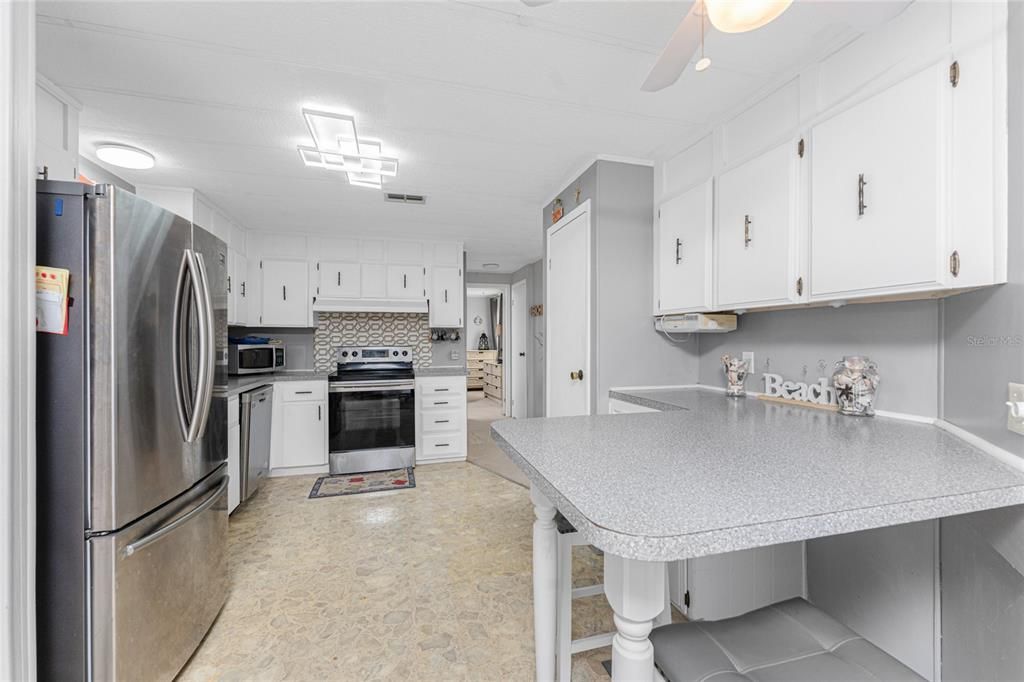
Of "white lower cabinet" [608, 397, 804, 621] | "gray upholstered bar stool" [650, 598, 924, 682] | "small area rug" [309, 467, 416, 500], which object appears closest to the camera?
"gray upholstered bar stool" [650, 598, 924, 682]

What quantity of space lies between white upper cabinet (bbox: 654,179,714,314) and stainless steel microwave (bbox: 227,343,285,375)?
3296 mm

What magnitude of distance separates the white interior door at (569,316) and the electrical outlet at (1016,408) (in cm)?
167

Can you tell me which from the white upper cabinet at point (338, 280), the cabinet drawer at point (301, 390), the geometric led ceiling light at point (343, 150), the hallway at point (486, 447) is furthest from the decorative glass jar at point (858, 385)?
the white upper cabinet at point (338, 280)

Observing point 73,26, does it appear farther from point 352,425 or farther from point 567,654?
point 352,425

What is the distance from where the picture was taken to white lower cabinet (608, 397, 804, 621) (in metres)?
1.67

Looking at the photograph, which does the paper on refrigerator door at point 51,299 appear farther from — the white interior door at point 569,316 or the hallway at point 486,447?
the hallway at point 486,447

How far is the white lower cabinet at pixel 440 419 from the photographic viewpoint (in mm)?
4102

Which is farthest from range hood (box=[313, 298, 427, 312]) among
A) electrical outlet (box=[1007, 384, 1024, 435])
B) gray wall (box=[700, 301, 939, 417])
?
electrical outlet (box=[1007, 384, 1024, 435])

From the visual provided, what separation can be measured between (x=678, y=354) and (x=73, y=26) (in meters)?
3.00

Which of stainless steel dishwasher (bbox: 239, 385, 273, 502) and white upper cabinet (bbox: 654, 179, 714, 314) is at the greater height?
white upper cabinet (bbox: 654, 179, 714, 314)

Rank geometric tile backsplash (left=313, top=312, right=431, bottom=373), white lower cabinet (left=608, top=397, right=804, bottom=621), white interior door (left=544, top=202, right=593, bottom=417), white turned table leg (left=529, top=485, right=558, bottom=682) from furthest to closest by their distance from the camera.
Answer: geometric tile backsplash (left=313, top=312, right=431, bottom=373) → white interior door (left=544, top=202, right=593, bottom=417) → white lower cabinet (left=608, top=397, right=804, bottom=621) → white turned table leg (left=529, top=485, right=558, bottom=682)

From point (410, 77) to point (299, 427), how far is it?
10.3ft

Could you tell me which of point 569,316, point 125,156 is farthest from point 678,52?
point 125,156

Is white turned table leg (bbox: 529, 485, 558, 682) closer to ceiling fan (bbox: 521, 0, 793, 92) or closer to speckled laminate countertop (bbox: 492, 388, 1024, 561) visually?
speckled laminate countertop (bbox: 492, 388, 1024, 561)
